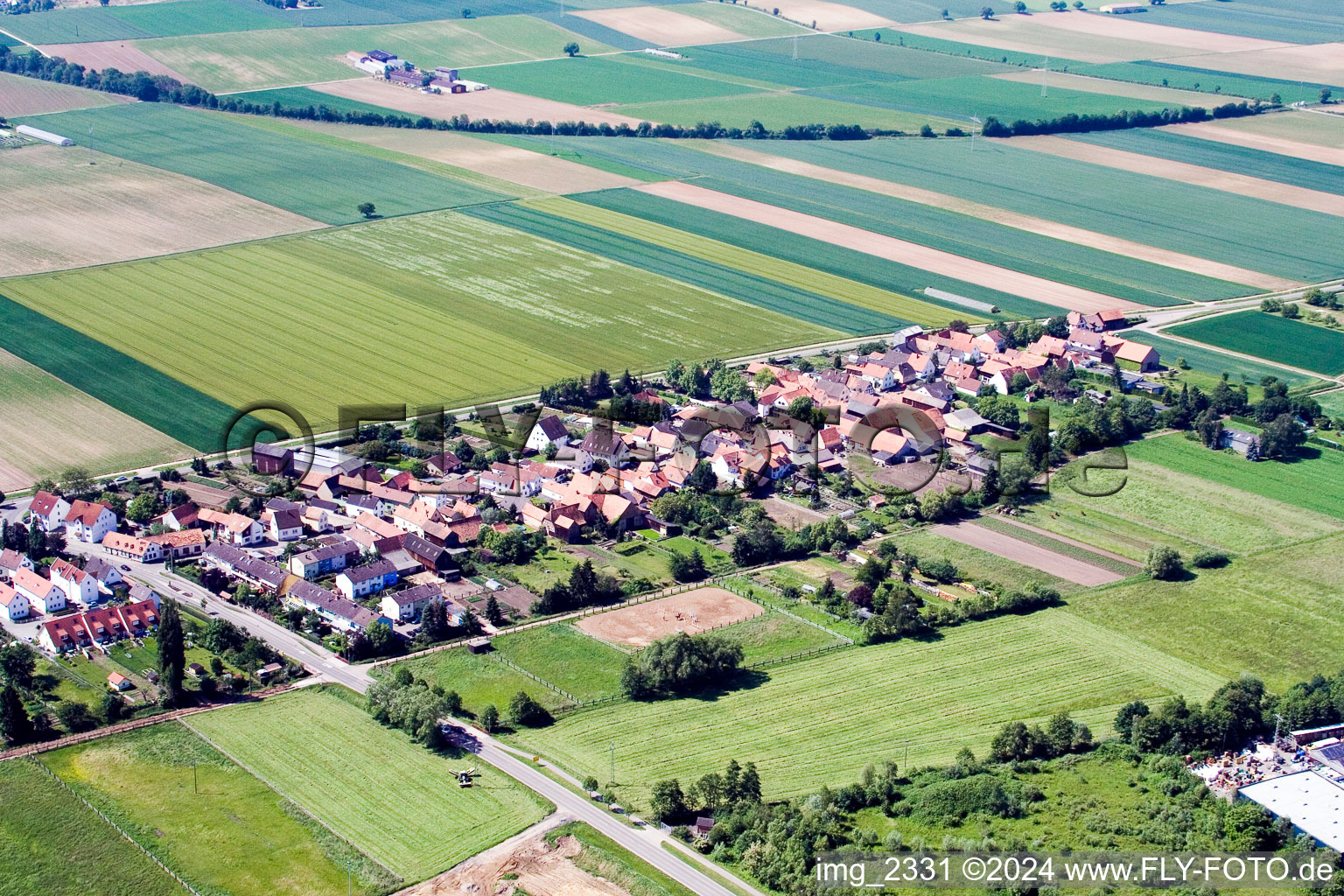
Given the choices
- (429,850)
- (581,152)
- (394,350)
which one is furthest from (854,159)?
(429,850)

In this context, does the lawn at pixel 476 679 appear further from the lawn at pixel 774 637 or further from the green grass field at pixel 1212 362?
the green grass field at pixel 1212 362

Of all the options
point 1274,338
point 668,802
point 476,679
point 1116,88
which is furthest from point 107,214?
point 1116,88

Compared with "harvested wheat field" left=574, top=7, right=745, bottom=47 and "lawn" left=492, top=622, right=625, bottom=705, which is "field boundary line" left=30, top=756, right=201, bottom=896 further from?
"harvested wheat field" left=574, top=7, right=745, bottom=47

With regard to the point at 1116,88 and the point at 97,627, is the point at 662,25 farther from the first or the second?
the point at 97,627

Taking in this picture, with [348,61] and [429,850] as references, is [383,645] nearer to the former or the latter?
[429,850]

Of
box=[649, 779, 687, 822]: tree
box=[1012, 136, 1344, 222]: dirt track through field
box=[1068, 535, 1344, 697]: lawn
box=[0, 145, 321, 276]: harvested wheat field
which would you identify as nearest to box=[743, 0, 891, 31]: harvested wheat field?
box=[1012, 136, 1344, 222]: dirt track through field
